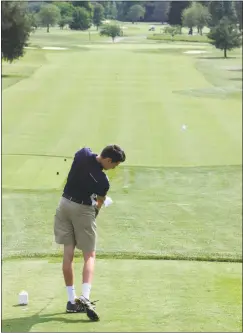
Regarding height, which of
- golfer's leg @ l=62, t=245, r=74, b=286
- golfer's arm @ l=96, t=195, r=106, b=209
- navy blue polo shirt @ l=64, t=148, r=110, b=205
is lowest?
golfer's leg @ l=62, t=245, r=74, b=286

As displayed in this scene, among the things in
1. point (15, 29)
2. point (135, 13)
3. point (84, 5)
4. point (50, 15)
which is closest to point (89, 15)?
point (84, 5)

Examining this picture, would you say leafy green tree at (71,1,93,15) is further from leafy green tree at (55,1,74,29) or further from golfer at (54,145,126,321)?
golfer at (54,145,126,321)

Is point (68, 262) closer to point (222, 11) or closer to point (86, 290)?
point (86, 290)

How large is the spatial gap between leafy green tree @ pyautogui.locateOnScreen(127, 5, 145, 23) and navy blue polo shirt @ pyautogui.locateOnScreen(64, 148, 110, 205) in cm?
1529

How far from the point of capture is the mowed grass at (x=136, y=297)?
5.14m

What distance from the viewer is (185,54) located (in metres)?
43.8

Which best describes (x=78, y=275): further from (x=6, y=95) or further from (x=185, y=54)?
(x=185, y=54)

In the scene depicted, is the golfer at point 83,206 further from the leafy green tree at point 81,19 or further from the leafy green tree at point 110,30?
the leafy green tree at point 110,30

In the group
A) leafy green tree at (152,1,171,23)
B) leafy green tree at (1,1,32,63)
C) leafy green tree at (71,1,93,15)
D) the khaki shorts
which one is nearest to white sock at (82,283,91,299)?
the khaki shorts

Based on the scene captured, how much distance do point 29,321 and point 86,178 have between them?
→ 3.35 feet

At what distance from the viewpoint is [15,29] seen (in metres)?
31.5

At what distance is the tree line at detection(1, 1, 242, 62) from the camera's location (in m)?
17.8

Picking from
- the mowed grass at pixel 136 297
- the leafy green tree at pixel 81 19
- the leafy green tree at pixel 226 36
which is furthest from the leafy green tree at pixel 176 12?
the leafy green tree at pixel 226 36

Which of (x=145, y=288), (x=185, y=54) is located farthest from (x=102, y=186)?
(x=185, y=54)
